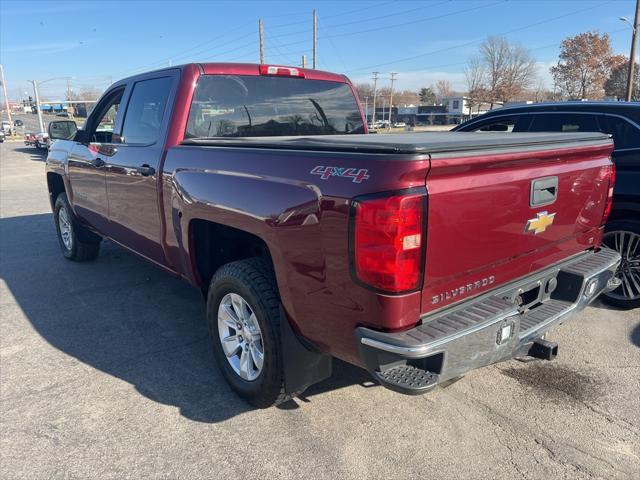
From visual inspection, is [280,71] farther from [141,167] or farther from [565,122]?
[565,122]

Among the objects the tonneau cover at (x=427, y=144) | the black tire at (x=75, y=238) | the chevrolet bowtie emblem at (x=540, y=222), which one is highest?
the tonneau cover at (x=427, y=144)

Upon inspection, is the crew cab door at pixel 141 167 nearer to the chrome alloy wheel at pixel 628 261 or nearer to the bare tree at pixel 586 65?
the chrome alloy wheel at pixel 628 261

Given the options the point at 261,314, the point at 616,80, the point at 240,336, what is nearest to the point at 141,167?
the point at 240,336

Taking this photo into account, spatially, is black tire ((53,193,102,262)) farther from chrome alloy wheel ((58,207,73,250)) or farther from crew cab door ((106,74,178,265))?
crew cab door ((106,74,178,265))

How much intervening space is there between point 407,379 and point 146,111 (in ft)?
10.4

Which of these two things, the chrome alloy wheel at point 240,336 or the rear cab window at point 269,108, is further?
the rear cab window at point 269,108

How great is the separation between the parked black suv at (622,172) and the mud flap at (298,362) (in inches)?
128

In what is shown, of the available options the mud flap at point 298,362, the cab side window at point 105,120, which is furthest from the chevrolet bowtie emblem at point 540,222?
the cab side window at point 105,120

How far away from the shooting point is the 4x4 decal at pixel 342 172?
2125 millimetres

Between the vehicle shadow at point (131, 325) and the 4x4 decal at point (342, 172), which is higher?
the 4x4 decal at point (342, 172)

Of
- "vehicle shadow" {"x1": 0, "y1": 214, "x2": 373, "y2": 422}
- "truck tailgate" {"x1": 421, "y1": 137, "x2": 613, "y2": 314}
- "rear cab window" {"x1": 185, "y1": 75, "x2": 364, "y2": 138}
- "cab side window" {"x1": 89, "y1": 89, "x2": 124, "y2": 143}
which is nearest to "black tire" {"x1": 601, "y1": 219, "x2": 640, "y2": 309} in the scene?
"truck tailgate" {"x1": 421, "y1": 137, "x2": 613, "y2": 314}

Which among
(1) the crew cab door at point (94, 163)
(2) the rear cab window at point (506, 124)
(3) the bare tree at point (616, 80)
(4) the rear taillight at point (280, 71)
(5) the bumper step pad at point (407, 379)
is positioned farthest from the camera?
(3) the bare tree at point (616, 80)

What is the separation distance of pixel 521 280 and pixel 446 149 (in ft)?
3.50

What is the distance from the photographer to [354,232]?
2.13 meters
